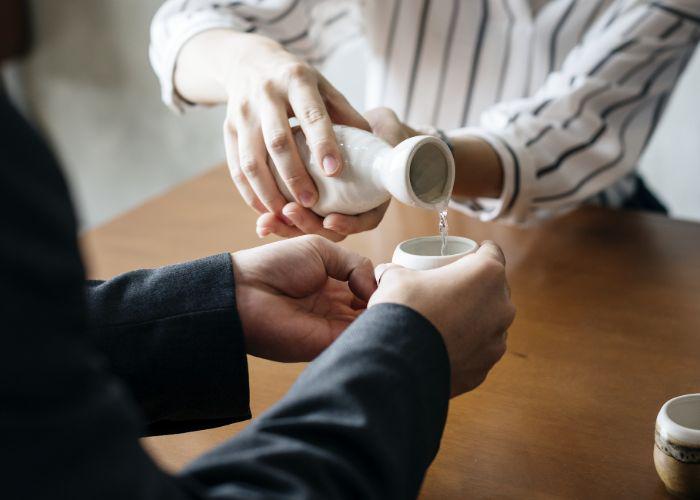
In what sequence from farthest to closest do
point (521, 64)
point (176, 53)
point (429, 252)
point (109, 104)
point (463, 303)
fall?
point (109, 104) → point (521, 64) → point (176, 53) → point (429, 252) → point (463, 303)

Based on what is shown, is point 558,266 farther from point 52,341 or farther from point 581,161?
point 52,341

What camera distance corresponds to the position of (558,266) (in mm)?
1181

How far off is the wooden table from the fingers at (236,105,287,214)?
0.20 meters

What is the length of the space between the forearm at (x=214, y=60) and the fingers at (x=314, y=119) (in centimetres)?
12

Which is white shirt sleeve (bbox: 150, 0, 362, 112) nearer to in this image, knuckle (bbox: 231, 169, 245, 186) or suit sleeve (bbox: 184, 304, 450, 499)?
knuckle (bbox: 231, 169, 245, 186)

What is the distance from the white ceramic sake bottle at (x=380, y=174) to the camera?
0.78 meters

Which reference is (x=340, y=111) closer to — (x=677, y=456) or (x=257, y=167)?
(x=257, y=167)

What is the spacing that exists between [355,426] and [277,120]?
0.52 m

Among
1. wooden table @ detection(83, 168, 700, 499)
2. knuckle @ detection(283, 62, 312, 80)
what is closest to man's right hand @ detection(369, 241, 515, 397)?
wooden table @ detection(83, 168, 700, 499)

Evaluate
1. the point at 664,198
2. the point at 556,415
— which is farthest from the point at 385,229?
the point at 664,198

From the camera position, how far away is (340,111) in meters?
0.98

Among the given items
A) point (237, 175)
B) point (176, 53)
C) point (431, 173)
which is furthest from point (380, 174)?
point (176, 53)

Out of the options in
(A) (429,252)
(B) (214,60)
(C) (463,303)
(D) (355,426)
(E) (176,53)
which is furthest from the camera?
(E) (176,53)

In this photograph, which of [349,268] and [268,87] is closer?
[349,268]
